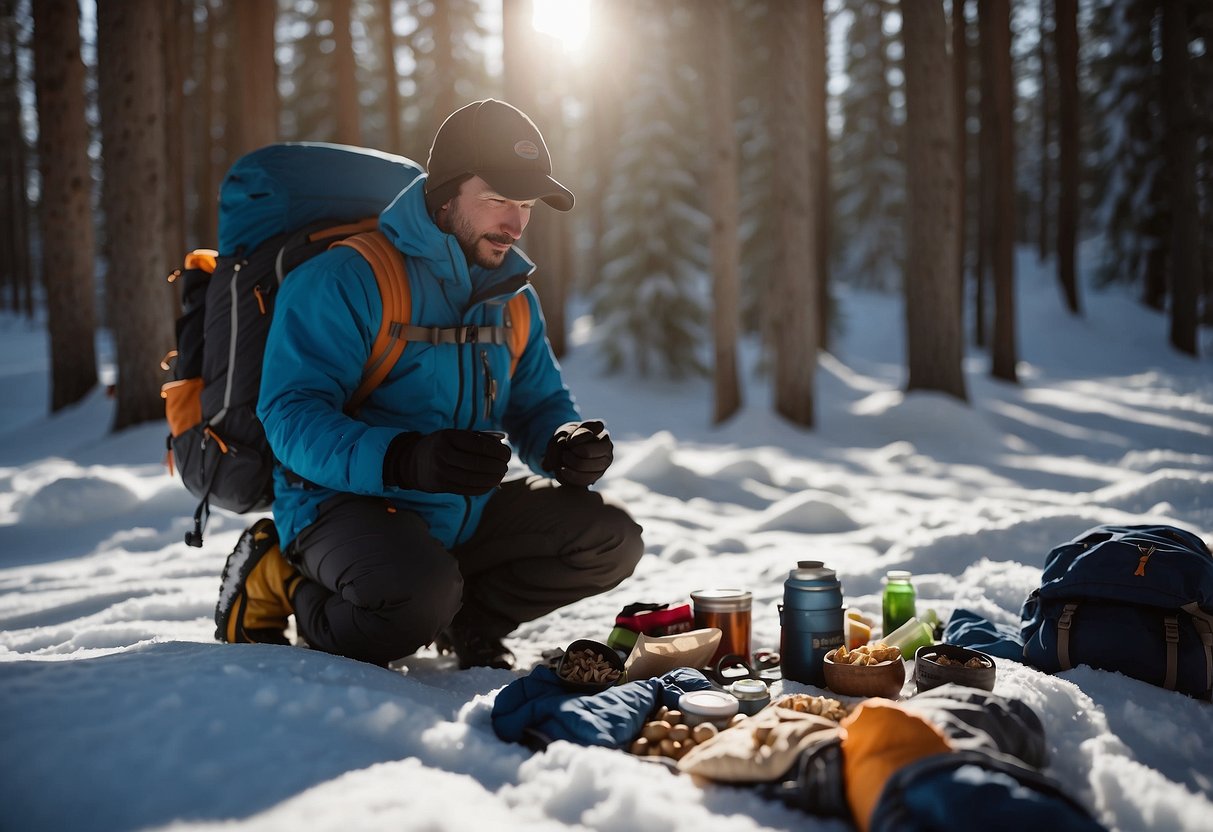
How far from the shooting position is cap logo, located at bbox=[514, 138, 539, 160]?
308 cm

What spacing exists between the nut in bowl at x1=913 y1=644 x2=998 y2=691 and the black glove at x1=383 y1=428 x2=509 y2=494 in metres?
1.43

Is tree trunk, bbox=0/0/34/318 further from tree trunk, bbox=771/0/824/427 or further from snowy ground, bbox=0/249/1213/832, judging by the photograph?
tree trunk, bbox=771/0/824/427

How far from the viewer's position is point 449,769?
7.20 ft

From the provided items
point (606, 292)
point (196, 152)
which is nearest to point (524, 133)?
point (606, 292)

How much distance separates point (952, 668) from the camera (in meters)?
2.62

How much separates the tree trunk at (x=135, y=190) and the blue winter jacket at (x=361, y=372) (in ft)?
→ 22.5

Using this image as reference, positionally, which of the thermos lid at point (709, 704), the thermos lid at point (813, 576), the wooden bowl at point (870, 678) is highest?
the thermos lid at point (813, 576)

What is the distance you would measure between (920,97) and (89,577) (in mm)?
9200

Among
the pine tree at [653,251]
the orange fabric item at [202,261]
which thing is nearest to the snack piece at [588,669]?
the orange fabric item at [202,261]

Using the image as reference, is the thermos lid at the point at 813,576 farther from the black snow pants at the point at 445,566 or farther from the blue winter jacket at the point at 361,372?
the blue winter jacket at the point at 361,372

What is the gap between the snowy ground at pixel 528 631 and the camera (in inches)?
75.9

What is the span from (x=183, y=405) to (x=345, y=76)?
11234 millimetres

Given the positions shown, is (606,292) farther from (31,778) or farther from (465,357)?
(31,778)

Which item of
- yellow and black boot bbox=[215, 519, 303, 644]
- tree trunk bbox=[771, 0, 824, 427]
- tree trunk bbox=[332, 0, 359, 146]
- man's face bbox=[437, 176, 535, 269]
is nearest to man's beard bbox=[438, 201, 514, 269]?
man's face bbox=[437, 176, 535, 269]
